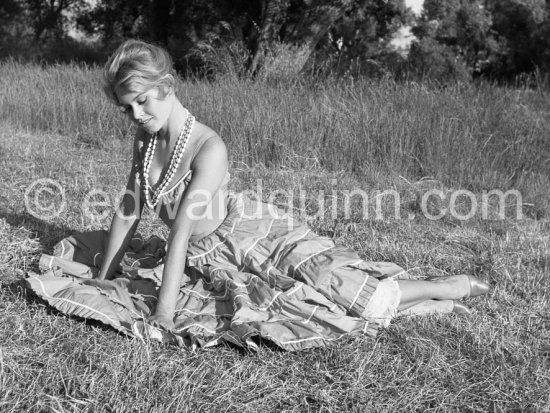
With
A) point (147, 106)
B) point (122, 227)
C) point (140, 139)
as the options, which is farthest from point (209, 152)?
point (122, 227)

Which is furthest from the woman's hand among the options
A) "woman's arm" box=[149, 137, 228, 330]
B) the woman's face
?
the woman's face

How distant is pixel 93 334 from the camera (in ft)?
8.13

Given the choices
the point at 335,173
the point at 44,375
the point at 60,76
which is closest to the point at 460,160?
the point at 335,173

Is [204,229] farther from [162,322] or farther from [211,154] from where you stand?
[162,322]

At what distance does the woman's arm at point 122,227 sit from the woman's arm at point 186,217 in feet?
1.30

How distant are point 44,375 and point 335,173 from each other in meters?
3.31

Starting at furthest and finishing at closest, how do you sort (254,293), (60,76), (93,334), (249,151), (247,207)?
(60,76) → (249,151) → (247,207) → (254,293) → (93,334)

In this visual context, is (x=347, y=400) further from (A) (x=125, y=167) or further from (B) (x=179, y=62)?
(B) (x=179, y=62)

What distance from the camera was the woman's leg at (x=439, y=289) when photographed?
2777 mm

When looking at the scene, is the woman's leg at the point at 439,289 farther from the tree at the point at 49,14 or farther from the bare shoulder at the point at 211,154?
the tree at the point at 49,14

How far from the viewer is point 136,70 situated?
2447mm

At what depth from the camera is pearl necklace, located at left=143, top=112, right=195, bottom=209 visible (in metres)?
2.71

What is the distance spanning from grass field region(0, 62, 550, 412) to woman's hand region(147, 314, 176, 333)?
0.10m

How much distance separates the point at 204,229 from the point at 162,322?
1.59 ft
